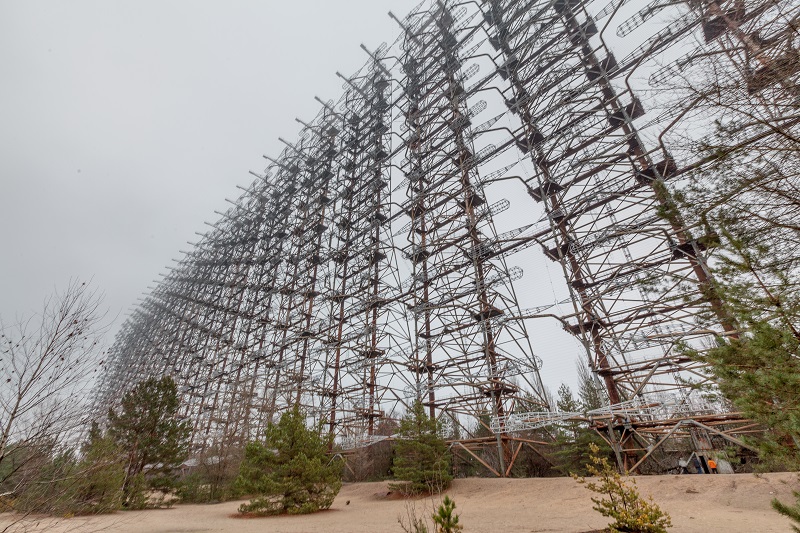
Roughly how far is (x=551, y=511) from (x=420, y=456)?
14.9 feet

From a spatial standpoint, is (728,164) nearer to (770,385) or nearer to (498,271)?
(770,385)

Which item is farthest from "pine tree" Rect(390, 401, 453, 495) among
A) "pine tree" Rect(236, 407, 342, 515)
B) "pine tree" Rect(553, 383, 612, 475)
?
"pine tree" Rect(553, 383, 612, 475)

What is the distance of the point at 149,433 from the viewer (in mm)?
14836

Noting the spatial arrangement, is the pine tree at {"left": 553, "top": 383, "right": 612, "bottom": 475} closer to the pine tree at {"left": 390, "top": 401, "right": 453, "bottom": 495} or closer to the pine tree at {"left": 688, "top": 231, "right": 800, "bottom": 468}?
the pine tree at {"left": 390, "top": 401, "right": 453, "bottom": 495}

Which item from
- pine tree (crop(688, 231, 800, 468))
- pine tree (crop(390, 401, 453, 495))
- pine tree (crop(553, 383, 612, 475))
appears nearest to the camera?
pine tree (crop(688, 231, 800, 468))

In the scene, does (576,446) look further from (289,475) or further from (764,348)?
(764,348)

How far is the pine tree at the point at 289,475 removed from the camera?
1022 cm

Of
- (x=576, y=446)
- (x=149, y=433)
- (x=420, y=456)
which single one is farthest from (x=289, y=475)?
(x=576, y=446)

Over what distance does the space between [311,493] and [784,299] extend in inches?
439

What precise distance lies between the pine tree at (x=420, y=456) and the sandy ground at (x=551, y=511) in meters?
0.78

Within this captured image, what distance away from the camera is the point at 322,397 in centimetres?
1864

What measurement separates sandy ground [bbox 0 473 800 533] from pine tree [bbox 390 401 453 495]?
30.8 inches

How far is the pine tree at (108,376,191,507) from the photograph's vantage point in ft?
47.8

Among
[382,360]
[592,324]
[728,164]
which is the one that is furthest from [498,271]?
[728,164]
